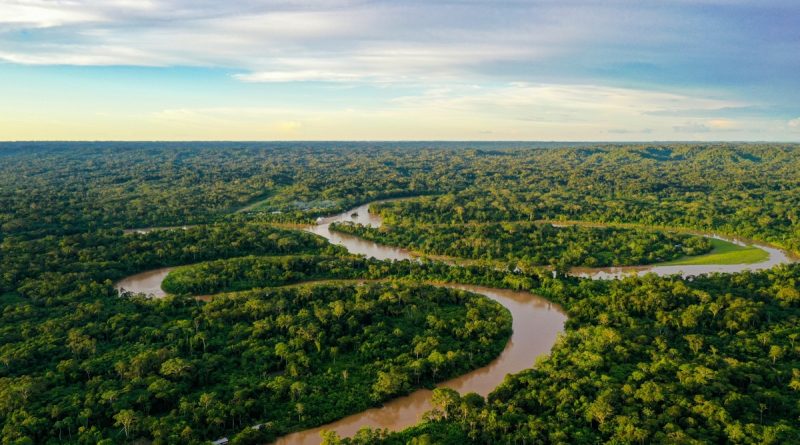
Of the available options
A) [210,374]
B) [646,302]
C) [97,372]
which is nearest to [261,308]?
[210,374]

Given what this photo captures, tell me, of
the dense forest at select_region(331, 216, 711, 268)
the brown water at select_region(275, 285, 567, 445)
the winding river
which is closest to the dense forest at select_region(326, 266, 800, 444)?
the brown water at select_region(275, 285, 567, 445)

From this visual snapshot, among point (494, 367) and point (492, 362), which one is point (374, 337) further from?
point (494, 367)

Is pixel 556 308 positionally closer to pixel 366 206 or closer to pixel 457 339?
pixel 457 339

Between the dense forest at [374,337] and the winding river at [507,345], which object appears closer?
the dense forest at [374,337]

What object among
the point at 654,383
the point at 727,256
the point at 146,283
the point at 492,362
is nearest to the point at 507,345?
the point at 492,362

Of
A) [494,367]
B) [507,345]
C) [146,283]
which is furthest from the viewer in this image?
[146,283]

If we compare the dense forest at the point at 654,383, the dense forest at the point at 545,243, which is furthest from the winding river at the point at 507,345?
the dense forest at the point at 654,383

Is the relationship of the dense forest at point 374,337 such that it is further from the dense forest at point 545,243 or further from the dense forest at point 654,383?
the dense forest at point 545,243
